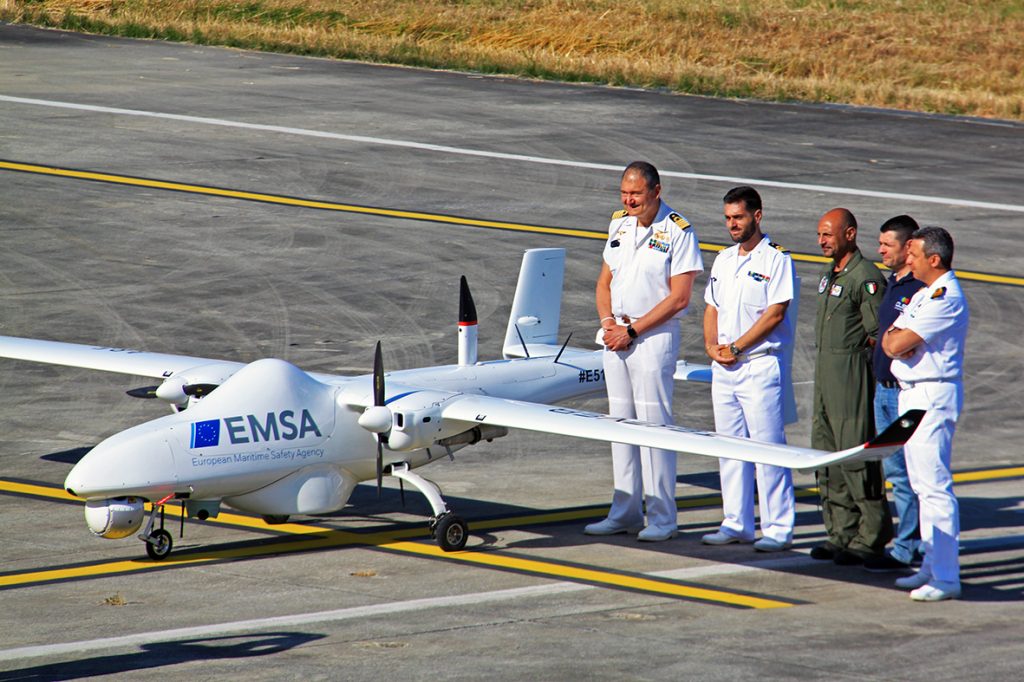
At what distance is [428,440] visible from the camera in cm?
1270

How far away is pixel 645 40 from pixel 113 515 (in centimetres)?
3157

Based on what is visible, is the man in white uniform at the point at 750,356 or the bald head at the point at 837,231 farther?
the man in white uniform at the point at 750,356

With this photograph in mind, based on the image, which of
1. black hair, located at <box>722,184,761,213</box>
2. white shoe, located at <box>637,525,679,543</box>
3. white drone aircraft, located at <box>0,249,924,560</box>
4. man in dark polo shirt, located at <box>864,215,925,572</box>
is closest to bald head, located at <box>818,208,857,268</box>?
man in dark polo shirt, located at <box>864,215,925,572</box>

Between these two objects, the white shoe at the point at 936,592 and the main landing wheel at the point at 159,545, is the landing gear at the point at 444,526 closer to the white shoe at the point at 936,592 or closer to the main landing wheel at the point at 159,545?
the main landing wheel at the point at 159,545

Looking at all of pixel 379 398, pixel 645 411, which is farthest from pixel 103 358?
pixel 645 411

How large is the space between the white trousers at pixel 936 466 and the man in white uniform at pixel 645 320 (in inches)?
86.1

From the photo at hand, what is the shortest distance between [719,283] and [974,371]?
7.59m

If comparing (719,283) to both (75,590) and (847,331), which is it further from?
(75,590)

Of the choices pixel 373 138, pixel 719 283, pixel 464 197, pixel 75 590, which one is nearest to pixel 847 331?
pixel 719 283

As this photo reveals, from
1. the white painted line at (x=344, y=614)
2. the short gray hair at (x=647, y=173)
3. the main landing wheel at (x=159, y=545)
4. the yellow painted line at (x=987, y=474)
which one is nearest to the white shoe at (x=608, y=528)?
the white painted line at (x=344, y=614)

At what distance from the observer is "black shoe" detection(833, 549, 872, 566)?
1224cm

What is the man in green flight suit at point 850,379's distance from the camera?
1204cm

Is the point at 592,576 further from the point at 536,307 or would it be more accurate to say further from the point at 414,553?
the point at 536,307

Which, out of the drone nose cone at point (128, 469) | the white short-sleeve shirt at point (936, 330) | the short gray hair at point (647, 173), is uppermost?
the short gray hair at point (647, 173)
